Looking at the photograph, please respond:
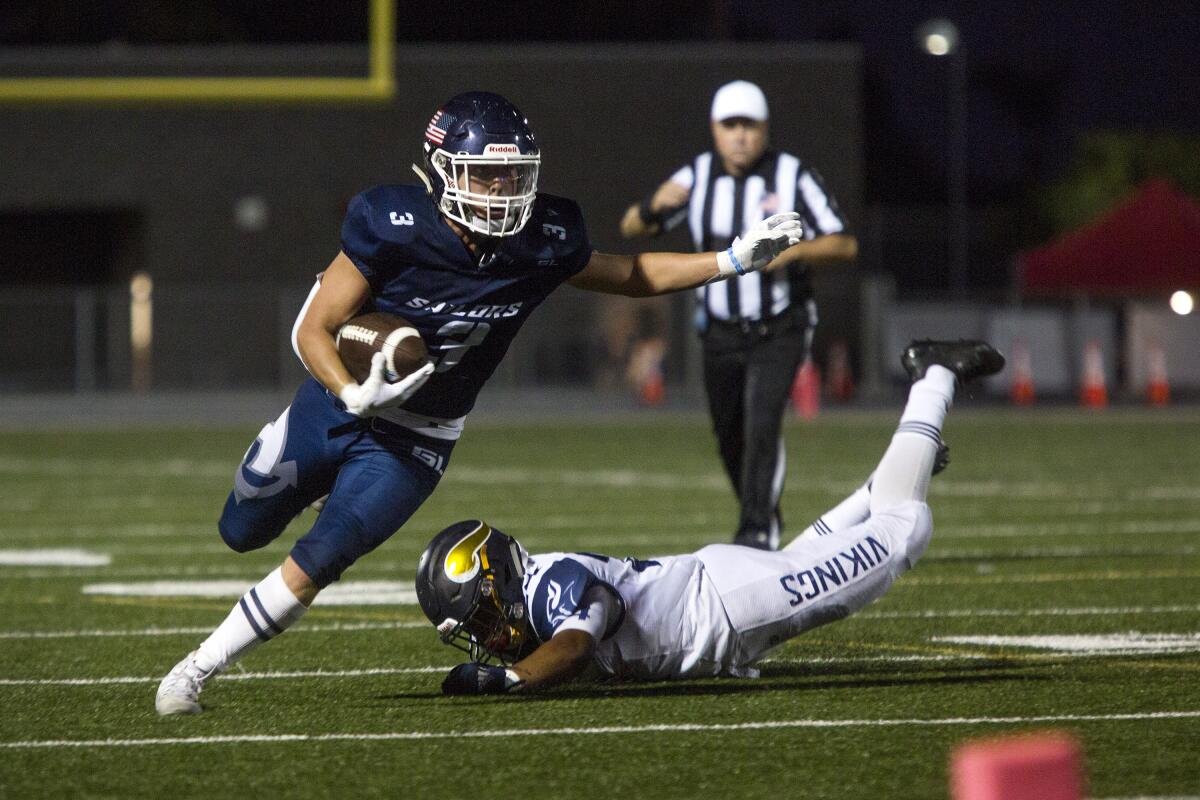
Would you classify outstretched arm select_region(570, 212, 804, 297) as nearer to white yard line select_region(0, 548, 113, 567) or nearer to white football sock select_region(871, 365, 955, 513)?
white football sock select_region(871, 365, 955, 513)

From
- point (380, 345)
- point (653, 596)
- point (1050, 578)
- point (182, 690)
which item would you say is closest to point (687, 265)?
point (653, 596)

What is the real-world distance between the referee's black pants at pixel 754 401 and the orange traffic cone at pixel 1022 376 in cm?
1549

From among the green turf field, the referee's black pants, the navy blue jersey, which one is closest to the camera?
the green turf field

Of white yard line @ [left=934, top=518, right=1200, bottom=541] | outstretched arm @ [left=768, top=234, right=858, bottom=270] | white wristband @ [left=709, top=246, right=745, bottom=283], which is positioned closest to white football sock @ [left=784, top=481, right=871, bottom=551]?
white wristband @ [left=709, top=246, right=745, bottom=283]

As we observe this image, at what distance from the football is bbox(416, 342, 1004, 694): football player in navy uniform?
444 millimetres

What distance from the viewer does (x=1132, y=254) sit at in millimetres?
23469

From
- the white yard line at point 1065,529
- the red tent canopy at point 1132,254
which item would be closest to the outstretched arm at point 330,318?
the white yard line at point 1065,529

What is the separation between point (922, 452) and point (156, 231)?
23.7 metres

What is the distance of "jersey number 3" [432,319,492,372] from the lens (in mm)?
5000

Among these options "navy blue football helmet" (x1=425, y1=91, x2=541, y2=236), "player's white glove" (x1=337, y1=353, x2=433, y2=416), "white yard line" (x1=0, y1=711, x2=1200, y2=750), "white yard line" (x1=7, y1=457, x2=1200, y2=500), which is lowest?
"white yard line" (x1=7, y1=457, x2=1200, y2=500)

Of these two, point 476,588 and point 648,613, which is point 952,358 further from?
point 476,588

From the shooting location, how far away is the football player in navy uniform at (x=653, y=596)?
4738 mm

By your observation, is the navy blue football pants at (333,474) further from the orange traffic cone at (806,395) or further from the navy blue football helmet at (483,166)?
the orange traffic cone at (806,395)

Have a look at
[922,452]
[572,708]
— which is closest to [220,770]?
[572,708]
